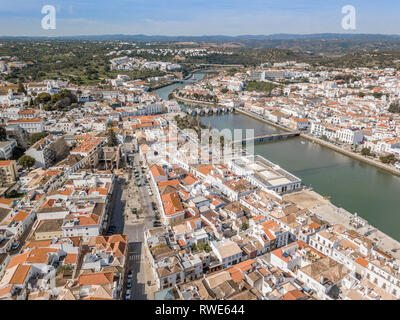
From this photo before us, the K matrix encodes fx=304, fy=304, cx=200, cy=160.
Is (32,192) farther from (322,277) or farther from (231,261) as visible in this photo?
(322,277)

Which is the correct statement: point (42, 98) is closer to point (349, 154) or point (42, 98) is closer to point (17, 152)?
point (17, 152)

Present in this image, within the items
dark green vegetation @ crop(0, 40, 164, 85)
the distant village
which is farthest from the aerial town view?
dark green vegetation @ crop(0, 40, 164, 85)

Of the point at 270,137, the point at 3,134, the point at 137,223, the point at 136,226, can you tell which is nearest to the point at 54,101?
the point at 3,134

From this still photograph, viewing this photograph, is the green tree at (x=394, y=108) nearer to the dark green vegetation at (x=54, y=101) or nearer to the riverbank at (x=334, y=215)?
the riverbank at (x=334, y=215)

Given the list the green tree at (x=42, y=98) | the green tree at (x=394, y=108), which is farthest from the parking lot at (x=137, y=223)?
the green tree at (x=394, y=108)

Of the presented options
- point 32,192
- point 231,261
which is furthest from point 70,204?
point 231,261

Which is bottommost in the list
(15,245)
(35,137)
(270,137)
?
(15,245)

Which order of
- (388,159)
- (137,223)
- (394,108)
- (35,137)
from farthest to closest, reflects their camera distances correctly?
(394,108) → (35,137) → (388,159) → (137,223)

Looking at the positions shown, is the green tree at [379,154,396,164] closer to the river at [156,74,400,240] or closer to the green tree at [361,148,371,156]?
the river at [156,74,400,240]

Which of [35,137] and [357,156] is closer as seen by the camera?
[35,137]
